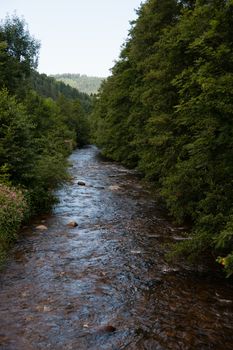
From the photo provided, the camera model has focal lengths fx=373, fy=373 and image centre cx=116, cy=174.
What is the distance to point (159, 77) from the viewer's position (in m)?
16.1

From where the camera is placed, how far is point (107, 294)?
880 centimetres

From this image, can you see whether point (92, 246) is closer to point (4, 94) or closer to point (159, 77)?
point (159, 77)

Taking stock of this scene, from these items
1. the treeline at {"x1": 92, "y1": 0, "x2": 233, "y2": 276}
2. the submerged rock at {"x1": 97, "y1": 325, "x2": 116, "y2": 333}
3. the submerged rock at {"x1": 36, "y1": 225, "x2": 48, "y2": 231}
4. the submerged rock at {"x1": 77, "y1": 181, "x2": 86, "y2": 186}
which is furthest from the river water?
the submerged rock at {"x1": 77, "y1": 181, "x2": 86, "y2": 186}

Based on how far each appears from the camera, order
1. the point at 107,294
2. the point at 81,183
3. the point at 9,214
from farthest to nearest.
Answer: the point at 81,183 < the point at 9,214 < the point at 107,294

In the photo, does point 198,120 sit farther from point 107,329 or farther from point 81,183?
point 81,183

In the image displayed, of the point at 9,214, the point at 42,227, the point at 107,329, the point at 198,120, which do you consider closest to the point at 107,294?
the point at 107,329

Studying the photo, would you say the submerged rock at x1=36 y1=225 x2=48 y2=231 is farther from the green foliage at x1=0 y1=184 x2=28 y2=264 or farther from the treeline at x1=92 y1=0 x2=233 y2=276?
the treeline at x1=92 y1=0 x2=233 y2=276

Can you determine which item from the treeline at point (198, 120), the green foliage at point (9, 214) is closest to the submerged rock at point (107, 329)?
the treeline at point (198, 120)

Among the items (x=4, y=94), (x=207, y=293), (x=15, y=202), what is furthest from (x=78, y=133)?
(x=207, y=293)

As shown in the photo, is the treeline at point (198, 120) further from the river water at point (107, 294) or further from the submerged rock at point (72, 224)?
the submerged rock at point (72, 224)

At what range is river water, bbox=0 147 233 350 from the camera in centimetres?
700

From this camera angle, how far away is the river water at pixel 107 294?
7000 mm

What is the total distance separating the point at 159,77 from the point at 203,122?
22.5ft

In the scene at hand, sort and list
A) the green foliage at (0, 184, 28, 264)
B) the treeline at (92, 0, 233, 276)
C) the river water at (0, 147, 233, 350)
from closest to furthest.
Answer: the river water at (0, 147, 233, 350), the treeline at (92, 0, 233, 276), the green foliage at (0, 184, 28, 264)
